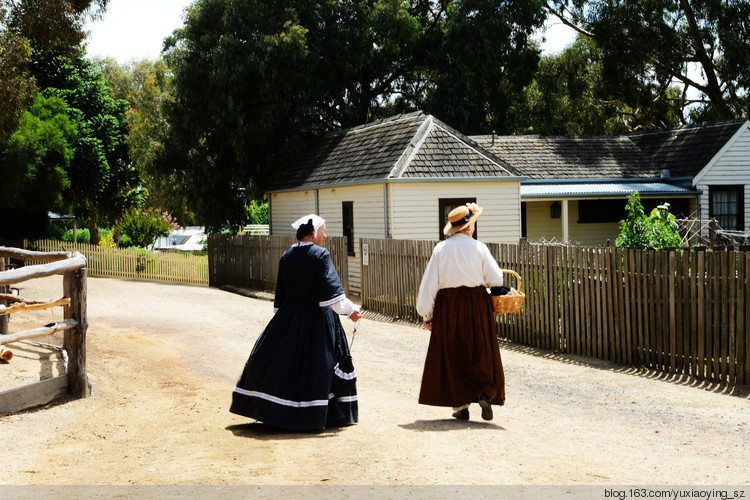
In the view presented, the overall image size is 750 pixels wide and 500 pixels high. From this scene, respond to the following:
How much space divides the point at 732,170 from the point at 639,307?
18.5 metres

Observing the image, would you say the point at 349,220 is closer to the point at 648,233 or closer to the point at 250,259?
the point at 250,259

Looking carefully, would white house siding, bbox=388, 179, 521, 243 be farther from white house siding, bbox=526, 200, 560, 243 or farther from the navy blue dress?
the navy blue dress

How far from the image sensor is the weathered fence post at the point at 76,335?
849 centimetres

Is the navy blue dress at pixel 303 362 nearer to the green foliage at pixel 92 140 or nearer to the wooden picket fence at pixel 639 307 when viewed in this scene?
the wooden picket fence at pixel 639 307

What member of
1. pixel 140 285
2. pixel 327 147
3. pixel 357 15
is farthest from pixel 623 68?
pixel 140 285

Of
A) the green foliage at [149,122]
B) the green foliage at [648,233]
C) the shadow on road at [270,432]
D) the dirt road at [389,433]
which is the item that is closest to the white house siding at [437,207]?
the green foliage at [648,233]

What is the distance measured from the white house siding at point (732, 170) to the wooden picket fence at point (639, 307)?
52.1 feet

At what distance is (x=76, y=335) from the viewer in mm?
8461

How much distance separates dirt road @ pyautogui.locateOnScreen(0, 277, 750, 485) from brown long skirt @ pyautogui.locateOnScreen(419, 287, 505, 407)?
26cm

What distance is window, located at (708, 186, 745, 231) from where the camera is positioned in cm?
2691

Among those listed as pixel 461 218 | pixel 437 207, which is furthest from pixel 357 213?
pixel 461 218

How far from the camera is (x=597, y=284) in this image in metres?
11.4

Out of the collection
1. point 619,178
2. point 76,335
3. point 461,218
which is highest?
point 619,178

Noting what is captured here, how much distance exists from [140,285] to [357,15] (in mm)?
13537
